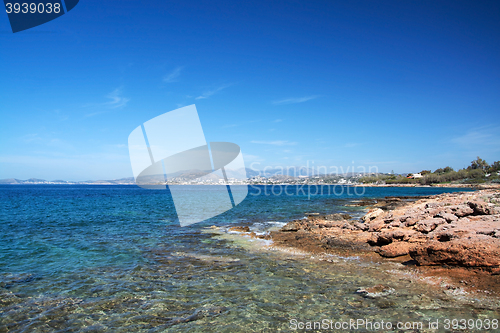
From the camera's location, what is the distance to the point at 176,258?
35.1ft

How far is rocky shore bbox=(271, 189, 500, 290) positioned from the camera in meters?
7.28

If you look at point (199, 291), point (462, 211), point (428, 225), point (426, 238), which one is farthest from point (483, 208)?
point (199, 291)

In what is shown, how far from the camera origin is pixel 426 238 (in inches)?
400

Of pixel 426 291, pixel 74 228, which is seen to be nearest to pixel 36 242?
pixel 74 228

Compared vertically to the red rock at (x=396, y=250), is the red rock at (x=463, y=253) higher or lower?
higher

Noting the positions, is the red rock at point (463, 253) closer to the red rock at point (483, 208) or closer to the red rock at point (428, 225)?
the red rock at point (428, 225)

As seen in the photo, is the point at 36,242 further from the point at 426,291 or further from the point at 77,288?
the point at 426,291

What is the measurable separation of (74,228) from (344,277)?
60.6ft

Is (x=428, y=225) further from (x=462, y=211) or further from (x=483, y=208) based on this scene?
(x=483, y=208)

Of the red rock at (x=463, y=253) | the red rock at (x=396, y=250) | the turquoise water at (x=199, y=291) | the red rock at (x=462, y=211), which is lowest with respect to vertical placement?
the turquoise water at (x=199, y=291)

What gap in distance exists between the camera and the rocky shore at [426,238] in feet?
23.9

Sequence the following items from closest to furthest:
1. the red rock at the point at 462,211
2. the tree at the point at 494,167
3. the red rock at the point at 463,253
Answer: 1. the red rock at the point at 463,253
2. the red rock at the point at 462,211
3. the tree at the point at 494,167

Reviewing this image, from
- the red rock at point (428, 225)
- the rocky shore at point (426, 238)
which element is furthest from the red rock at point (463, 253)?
the red rock at point (428, 225)

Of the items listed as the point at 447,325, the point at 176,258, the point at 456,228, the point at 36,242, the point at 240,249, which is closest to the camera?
the point at 447,325
